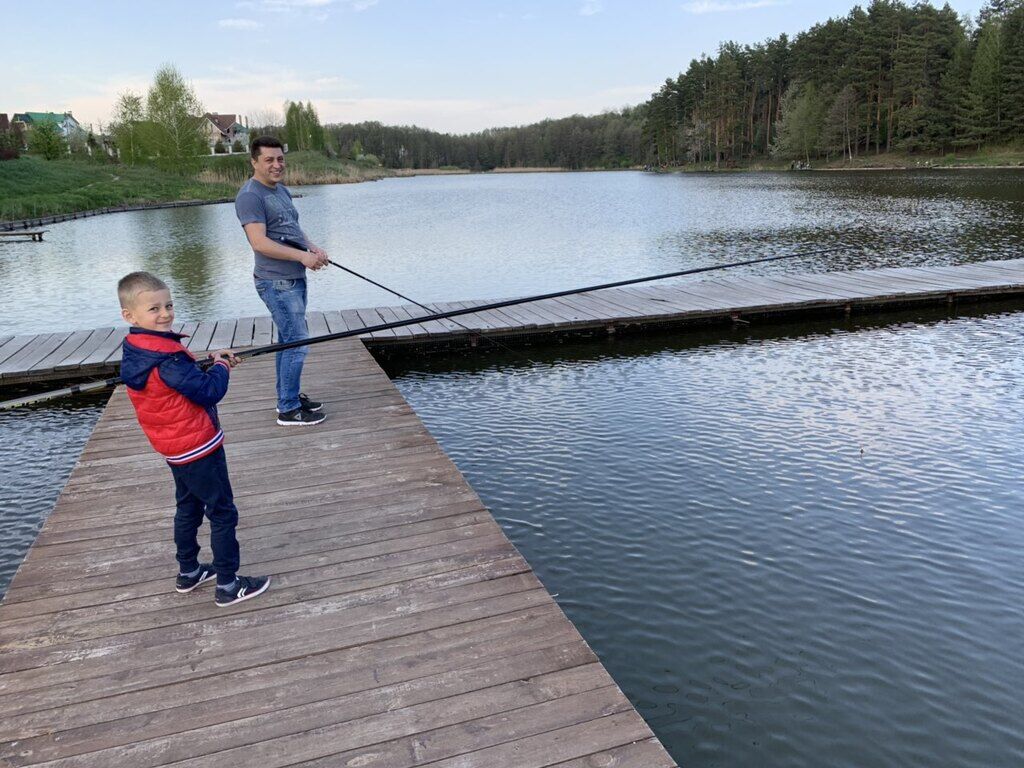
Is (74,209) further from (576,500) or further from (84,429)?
(576,500)

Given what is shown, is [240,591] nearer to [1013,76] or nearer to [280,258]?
[280,258]

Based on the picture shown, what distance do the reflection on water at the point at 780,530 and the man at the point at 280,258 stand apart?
1.75m

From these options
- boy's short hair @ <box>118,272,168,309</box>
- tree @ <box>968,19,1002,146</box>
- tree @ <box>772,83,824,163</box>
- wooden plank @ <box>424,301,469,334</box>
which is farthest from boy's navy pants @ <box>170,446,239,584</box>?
tree @ <box>772,83,824,163</box>

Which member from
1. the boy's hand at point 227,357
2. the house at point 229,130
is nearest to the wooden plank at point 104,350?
the boy's hand at point 227,357

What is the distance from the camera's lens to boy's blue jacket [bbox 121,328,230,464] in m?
2.96

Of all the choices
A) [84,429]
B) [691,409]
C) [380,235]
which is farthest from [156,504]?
[380,235]

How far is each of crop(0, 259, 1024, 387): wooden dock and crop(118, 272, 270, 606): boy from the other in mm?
6219

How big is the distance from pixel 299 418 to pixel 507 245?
1781 cm

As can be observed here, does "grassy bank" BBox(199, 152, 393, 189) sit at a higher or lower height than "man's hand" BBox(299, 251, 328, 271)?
higher

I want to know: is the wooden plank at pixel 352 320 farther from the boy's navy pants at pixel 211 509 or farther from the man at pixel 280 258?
the boy's navy pants at pixel 211 509

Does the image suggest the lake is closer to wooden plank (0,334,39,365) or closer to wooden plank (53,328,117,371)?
wooden plank (53,328,117,371)

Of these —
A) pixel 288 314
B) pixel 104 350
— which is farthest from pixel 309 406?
pixel 104 350

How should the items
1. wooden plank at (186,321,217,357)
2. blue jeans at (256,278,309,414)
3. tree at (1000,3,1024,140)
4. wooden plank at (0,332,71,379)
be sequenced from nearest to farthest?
blue jeans at (256,278,309,414) < wooden plank at (0,332,71,379) < wooden plank at (186,321,217,357) < tree at (1000,3,1024,140)

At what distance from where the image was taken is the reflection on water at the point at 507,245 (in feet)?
51.8
